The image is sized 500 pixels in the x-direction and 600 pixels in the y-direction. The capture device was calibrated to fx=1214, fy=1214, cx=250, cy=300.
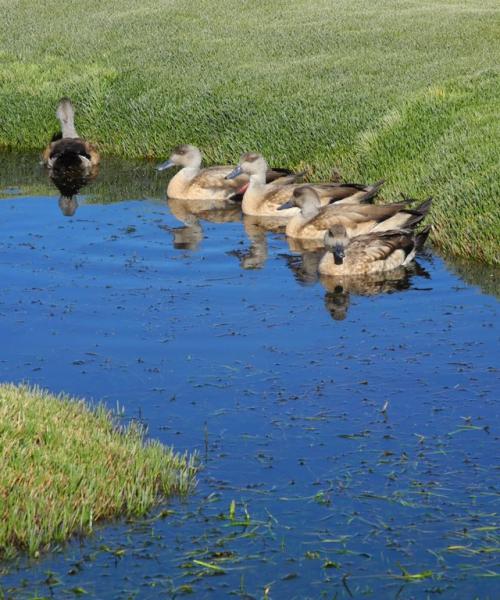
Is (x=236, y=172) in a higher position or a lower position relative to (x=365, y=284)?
higher

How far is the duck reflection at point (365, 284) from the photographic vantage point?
14859mm

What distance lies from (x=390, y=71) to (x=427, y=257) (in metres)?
10.8

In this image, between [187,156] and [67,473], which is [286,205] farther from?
[67,473]

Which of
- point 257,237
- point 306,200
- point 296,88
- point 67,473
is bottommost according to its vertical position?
point 67,473

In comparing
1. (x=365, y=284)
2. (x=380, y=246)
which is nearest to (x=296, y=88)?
(x=380, y=246)

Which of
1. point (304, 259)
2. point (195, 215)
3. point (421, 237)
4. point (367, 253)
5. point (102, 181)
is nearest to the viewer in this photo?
point (367, 253)

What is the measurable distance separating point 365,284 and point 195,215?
16.8ft

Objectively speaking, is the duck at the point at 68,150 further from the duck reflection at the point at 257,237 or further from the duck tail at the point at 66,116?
the duck reflection at the point at 257,237

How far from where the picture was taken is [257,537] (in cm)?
843

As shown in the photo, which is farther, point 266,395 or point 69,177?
point 69,177

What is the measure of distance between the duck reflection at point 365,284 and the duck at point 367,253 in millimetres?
92

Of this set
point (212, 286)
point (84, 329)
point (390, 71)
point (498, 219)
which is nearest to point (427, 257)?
point (498, 219)

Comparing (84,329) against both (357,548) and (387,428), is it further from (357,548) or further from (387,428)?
(357,548)

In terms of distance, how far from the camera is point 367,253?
16109mm
